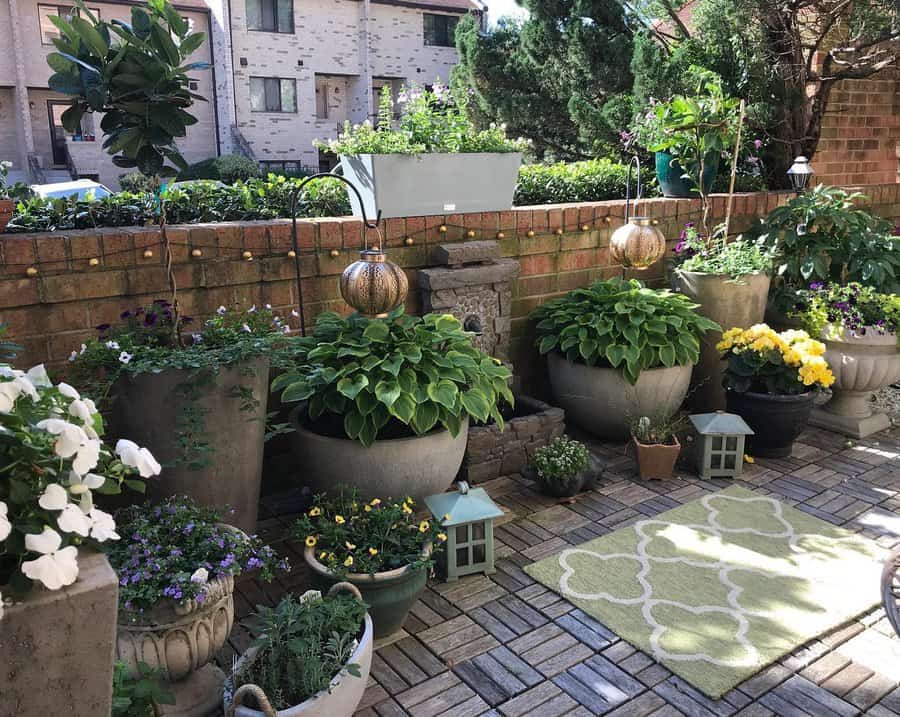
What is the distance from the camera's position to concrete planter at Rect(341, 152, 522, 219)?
3.68 metres

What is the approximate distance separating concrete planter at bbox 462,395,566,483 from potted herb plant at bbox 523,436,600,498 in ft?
0.58

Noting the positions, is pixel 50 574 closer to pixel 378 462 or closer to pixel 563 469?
pixel 378 462

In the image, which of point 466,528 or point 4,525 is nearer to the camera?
point 4,525

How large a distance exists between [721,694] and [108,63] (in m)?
2.70

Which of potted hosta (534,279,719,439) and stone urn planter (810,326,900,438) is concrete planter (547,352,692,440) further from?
stone urn planter (810,326,900,438)

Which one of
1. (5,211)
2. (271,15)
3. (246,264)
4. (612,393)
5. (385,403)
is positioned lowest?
(612,393)

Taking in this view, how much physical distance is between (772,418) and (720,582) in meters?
1.33

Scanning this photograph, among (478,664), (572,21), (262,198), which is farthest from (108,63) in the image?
(572,21)

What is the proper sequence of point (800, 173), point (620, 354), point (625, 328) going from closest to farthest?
1. point (620, 354)
2. point (625, 328)
3. point (800, 173)

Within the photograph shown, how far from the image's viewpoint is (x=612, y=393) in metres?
4.02

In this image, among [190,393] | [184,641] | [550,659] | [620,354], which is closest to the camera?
[184,641]

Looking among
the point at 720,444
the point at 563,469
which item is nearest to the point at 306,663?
the point at 563,469

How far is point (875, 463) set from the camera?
4.01 m

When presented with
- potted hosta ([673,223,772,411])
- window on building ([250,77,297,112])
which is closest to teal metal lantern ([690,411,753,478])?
potted hosta ([673,223,772,411])
